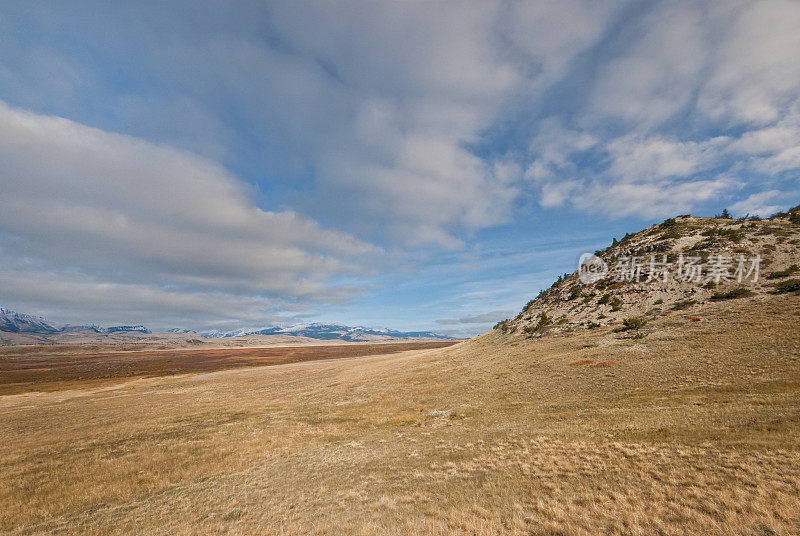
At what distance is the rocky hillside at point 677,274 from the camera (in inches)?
1218

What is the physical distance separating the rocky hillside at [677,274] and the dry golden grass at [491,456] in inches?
176

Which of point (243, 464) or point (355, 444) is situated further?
point (355, 444)

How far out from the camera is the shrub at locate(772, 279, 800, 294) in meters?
26.2

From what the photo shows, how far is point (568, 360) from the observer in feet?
93.9

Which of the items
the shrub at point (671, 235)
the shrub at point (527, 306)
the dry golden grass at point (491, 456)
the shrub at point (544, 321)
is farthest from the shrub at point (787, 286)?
the shrub at point (527, 306)

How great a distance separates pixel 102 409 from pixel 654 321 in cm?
6421

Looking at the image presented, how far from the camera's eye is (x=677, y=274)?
37062mm

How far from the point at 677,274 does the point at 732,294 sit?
7.84 meters

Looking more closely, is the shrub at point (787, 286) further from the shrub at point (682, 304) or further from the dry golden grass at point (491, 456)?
the shrub at point (682, 304)

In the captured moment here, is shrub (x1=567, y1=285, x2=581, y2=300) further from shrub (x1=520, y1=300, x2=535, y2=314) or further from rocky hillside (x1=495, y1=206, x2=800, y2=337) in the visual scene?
shrub (x1=520, y1=300, x2=535, y2=314)

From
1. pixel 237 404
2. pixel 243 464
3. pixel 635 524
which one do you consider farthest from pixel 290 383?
pixel 635 524

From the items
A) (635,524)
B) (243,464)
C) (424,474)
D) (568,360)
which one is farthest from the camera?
(568,360)

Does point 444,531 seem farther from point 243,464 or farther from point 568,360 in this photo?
point 568,360

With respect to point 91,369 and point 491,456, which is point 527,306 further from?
point 91,369
